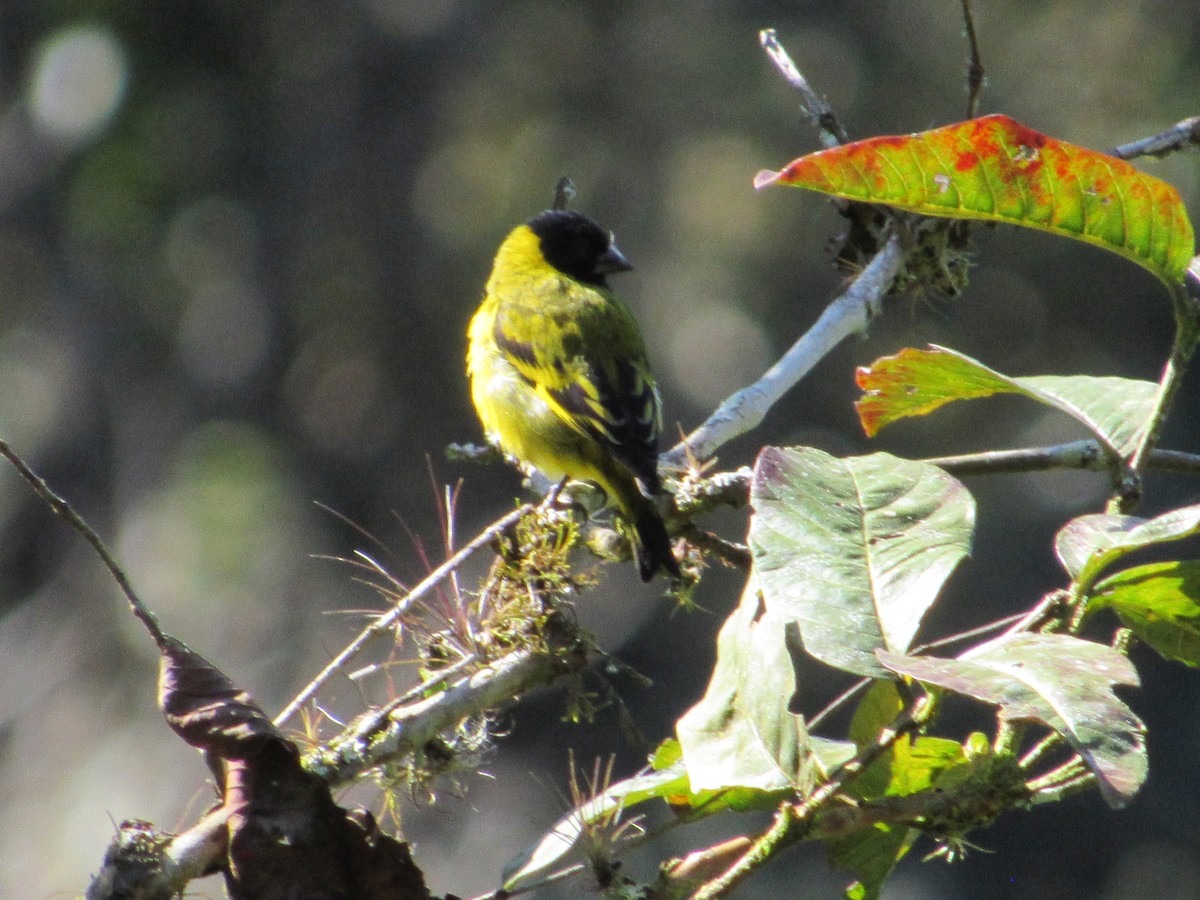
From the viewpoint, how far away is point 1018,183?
140 cm

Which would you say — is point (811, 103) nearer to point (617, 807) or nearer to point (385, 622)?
point (385, 622)

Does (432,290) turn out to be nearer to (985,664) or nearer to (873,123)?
(873,123)

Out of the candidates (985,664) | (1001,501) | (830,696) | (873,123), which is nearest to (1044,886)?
(830,696)

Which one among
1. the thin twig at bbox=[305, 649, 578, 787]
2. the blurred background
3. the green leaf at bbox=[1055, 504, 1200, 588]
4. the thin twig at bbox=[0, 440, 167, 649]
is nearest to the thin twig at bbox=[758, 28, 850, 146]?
the thin twig at bbox=[305, 649, 578, 787]

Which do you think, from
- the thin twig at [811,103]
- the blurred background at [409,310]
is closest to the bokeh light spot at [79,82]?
the blurred background at [409,310]

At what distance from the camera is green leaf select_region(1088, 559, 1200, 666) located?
1336mm

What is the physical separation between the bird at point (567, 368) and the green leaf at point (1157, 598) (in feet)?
5.00

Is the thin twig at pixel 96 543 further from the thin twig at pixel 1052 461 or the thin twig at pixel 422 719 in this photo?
the thin twig at pixel 1052 461

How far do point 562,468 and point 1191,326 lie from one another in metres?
2.41

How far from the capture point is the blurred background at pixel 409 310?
713 centimetres

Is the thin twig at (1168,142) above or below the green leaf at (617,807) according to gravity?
above

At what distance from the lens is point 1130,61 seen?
8.31 m

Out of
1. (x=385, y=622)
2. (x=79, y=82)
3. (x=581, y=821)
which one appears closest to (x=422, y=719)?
(x=385, y=622)

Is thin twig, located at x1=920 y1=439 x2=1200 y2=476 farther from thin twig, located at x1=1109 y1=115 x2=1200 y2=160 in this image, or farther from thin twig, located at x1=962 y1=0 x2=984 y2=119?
thin twig, located at x1=962 y1=0 x2=984 y2=119
